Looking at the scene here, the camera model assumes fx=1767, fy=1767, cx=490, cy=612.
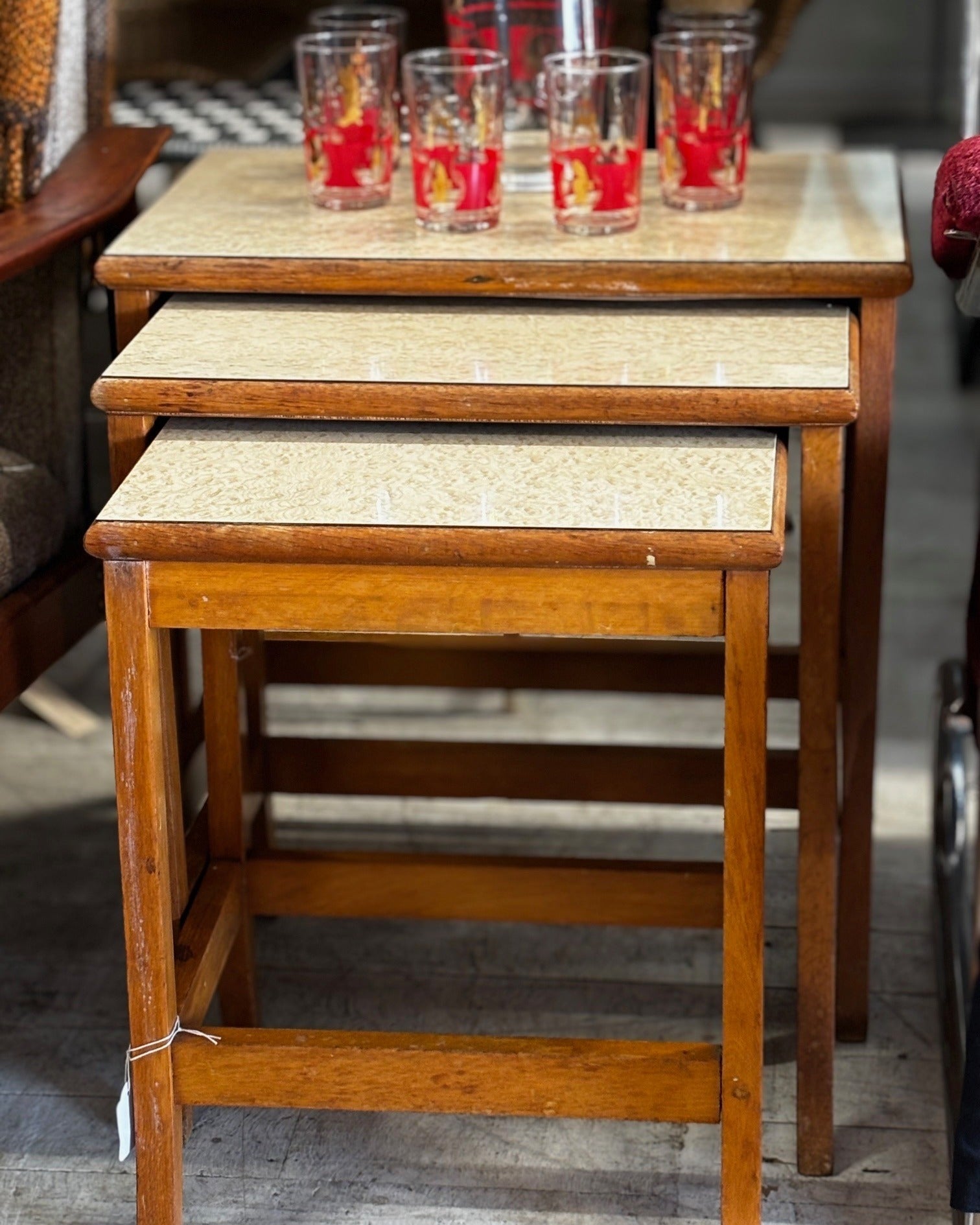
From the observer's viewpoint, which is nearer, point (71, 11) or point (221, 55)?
point (71, 11)

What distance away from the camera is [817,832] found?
1229 millimetres

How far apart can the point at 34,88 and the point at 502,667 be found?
610mm

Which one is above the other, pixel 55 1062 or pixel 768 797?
pixel 768 797

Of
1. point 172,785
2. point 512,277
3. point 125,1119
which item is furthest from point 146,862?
point 512,277

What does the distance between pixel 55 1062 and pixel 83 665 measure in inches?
31.0

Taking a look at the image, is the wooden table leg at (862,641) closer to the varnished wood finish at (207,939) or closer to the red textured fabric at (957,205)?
the red textured fabric at (957,205)

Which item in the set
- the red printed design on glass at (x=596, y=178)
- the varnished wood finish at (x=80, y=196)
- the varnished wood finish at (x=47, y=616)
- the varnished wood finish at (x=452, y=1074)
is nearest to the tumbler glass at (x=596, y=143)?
the red printed design on glass at (x=596, y=178)

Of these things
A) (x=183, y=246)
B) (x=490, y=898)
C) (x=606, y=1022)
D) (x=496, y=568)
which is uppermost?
(x=183, y=246)

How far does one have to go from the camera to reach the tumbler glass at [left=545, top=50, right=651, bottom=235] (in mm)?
1229

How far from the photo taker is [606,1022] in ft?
4.75

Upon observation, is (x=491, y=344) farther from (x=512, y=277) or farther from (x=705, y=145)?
(x=705, y=145)

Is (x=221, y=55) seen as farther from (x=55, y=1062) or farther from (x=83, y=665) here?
(x=55, y=1062)

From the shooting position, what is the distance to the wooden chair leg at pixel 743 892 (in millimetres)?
987

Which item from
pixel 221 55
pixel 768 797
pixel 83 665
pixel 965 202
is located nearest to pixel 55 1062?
pixel 768 797
